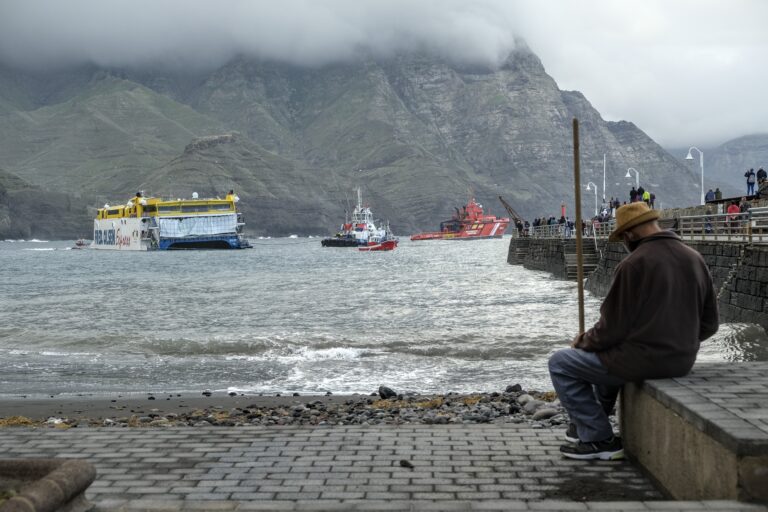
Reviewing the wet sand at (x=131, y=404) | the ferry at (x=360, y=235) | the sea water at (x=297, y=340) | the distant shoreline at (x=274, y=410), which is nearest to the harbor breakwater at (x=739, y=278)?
the sea water at (x=297, y=340)

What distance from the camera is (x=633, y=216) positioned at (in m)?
5.48

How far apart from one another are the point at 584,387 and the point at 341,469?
1.83 meters

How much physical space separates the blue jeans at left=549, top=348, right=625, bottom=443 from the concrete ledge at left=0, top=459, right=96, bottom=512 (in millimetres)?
3245

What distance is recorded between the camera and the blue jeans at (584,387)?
5480 mm

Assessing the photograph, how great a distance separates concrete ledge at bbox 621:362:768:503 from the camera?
380 cm

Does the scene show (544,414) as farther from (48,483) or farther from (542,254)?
(542,254)

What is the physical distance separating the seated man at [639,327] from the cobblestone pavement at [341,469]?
0.39 m

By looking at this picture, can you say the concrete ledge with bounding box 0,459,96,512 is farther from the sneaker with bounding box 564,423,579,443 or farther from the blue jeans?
the sneaker with bounding box 564,423,579,443

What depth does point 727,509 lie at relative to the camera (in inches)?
144

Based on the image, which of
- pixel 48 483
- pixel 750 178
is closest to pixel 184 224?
pixel 750 178

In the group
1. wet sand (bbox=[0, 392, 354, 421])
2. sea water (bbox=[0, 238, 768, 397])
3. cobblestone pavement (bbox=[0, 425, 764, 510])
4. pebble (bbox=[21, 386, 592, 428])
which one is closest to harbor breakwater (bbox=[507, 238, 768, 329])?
sea water (bbox=[0, 238, 768, 397])

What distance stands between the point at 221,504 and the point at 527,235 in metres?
74.9

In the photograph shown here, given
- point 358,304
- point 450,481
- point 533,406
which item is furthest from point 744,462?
point 358,304

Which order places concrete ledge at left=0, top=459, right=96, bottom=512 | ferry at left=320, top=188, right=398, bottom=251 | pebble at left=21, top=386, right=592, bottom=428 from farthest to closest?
ferry at left=320, top=188, right=398, bottom=251
pebble at left=21, top=386, right=592, bottom=428
concrete ledge at left=0, top=459, right=96, bottom=512
